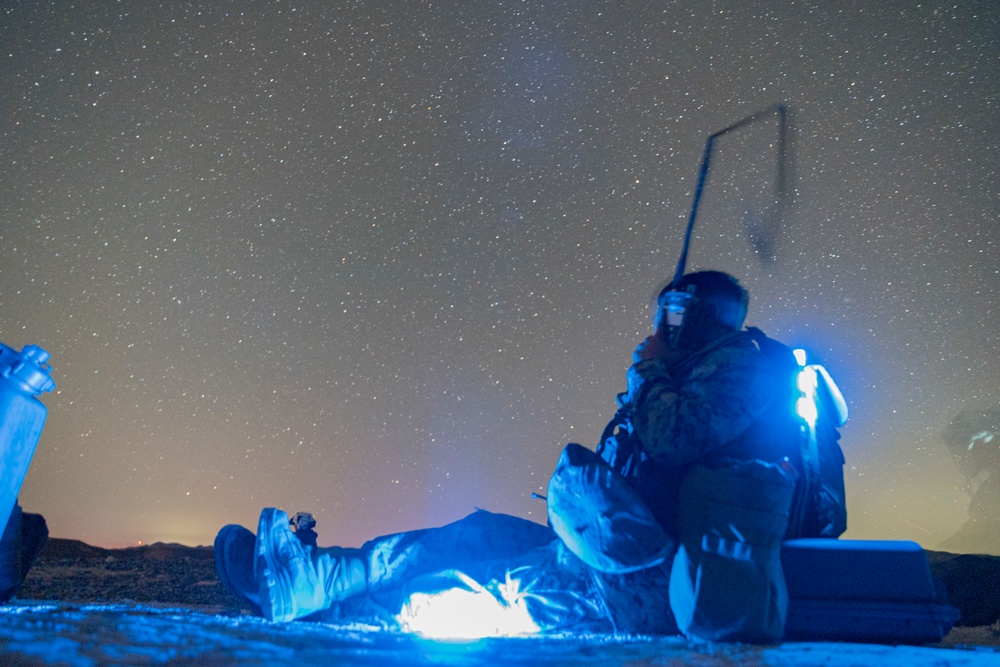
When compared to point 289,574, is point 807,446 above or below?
above

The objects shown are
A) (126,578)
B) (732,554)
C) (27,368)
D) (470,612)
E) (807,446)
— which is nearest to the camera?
(27,368)

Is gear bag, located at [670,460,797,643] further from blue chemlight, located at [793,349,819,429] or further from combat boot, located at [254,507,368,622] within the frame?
combat boot, located at [254,507,368,622]

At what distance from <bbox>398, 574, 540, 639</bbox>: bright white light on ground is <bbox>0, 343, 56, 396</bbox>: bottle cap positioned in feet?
5.30

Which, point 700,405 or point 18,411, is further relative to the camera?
point 700,405

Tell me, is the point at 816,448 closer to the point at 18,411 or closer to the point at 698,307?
the point at 698,307

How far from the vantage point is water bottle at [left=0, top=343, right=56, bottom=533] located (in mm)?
1701

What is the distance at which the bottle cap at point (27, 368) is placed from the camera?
171cm

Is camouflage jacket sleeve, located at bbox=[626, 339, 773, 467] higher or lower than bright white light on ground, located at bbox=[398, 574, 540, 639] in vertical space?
higher

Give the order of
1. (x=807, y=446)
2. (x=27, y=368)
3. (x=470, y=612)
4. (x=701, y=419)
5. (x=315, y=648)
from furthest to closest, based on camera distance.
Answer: (x=807, y=446), (x=470, y=612), (x=701, y=419), (x=27, y=368), (x=315, y=648)

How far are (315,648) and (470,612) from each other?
140 centimetres

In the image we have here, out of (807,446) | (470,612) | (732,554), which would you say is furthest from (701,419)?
(470,612)

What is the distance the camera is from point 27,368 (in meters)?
1.72

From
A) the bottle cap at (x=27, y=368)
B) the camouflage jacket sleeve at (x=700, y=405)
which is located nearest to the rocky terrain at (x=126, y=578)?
the bottle cap at (x=27, y=368)

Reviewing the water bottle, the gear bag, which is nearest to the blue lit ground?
the gear bag
